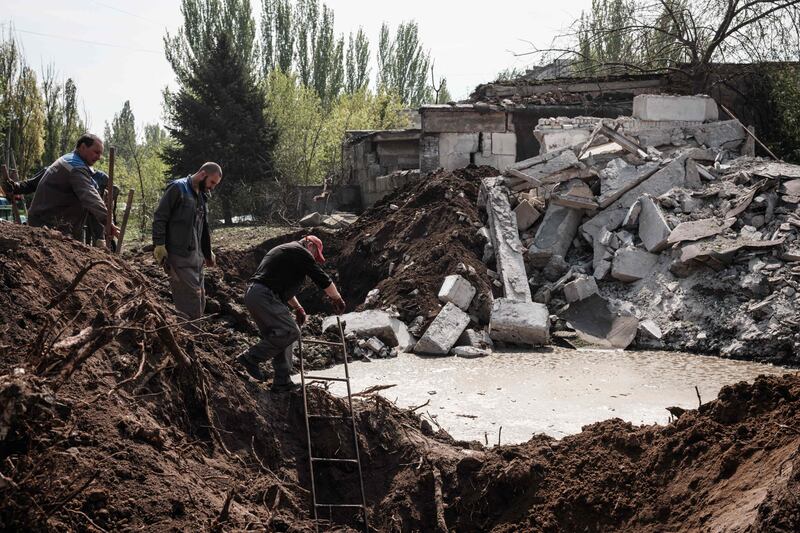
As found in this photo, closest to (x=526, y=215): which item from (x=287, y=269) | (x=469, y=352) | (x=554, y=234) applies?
(x=554, y=234)

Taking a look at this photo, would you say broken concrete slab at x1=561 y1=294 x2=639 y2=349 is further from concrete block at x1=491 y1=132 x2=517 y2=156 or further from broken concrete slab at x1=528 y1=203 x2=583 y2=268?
concrete block at x1=491 y1=132 x2=517 y2=156

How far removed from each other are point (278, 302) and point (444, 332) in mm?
4286

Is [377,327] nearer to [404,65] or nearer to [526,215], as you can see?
[526,215]

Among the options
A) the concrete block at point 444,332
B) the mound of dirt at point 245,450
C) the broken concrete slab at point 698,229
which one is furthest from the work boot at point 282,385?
the broken concrete slab at point 698,229

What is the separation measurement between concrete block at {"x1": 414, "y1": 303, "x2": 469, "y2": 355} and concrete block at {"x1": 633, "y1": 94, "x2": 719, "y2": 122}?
799cm

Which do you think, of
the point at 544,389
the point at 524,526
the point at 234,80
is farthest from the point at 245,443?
the point at 234,80

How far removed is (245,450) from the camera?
5.46m

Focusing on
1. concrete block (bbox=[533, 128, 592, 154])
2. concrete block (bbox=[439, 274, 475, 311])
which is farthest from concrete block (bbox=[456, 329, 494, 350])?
concrete block (bbox=[533, 128, 592, 154])

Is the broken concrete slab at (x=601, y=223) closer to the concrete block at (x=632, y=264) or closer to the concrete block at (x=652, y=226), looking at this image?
the concrete block at (x=652, y=226)

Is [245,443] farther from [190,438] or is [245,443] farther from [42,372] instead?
[42,372]

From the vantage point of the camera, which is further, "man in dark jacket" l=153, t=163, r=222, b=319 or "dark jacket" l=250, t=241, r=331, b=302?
"man in dark jacket" l=153, t=163, r=222, b=319

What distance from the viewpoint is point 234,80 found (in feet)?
83.4

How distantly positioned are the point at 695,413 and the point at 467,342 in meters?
5.46

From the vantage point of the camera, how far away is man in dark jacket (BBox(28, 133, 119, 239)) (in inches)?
292
